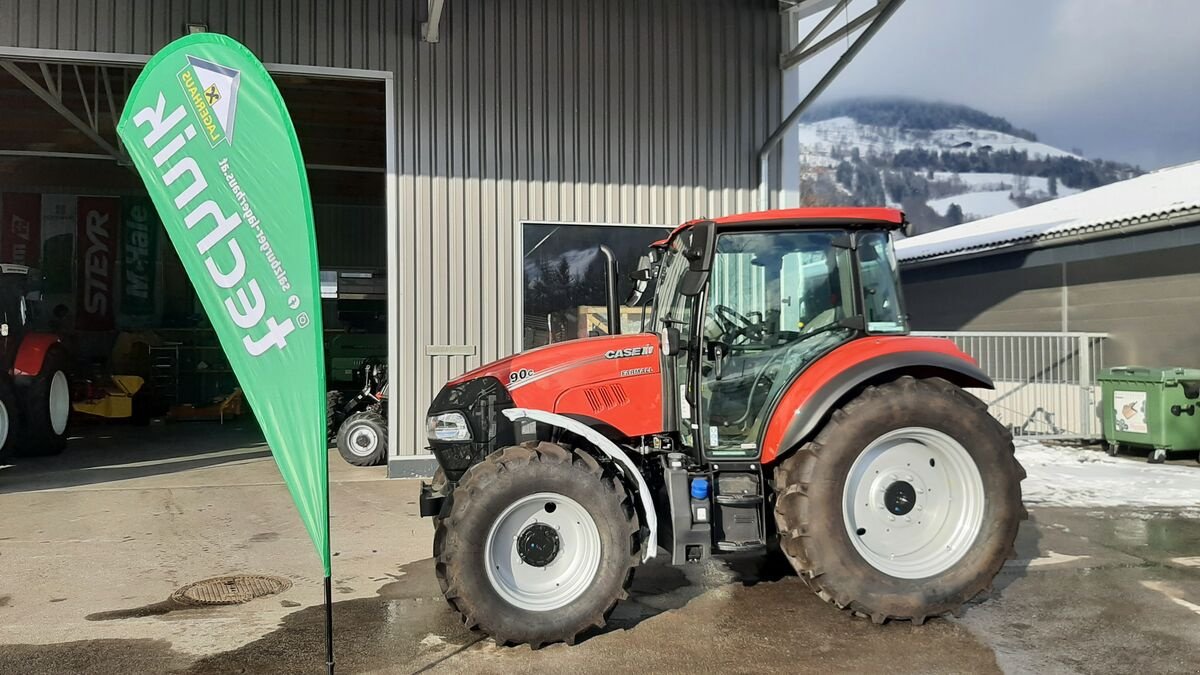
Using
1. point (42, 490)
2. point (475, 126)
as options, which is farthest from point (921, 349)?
point (42, 490)

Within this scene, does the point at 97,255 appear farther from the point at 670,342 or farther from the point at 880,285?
the point at 880,285

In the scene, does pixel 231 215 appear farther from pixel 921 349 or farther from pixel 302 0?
pixel 302 0

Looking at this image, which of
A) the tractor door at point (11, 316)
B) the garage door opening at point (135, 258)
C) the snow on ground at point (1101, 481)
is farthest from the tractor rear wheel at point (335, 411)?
the snow on ground at point (1101, 481)

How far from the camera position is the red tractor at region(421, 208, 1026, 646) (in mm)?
3957

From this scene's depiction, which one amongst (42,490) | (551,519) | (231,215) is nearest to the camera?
(231,215)

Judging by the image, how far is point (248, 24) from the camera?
832cm

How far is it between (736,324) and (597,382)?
843mm

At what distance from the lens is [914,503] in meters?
4.37

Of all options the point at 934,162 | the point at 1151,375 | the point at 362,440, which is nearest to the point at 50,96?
the point at 362,440

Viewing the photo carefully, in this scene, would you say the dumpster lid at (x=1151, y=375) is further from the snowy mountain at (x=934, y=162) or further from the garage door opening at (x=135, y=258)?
the snowy mountain at (x=934, y=162)

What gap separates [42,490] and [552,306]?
5248mm

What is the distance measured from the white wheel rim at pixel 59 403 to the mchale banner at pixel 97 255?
611cm

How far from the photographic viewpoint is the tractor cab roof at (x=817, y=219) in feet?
14.4

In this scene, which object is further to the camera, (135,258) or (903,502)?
(135,258)
